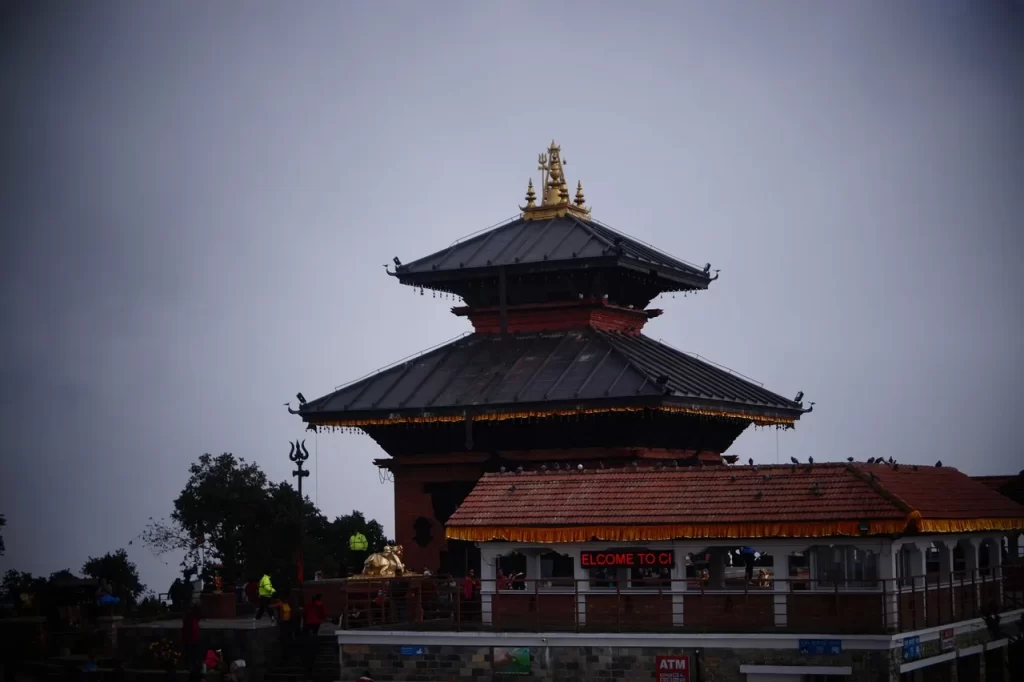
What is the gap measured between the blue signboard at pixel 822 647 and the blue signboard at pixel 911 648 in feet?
4.18

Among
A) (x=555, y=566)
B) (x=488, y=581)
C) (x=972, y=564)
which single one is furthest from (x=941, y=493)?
(x=488, y=581)

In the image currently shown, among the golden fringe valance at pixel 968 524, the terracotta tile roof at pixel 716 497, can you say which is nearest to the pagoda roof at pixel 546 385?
the terracotta tile roof at pixel 716 497

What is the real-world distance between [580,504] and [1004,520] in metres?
10.1

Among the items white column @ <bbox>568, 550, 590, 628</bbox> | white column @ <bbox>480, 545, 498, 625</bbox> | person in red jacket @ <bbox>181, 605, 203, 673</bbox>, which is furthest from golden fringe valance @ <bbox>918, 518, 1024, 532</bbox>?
person in red jacket @ <bbox>181, 605, 203, 673</bbox>

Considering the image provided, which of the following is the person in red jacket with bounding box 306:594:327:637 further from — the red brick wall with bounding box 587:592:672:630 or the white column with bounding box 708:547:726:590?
the white column with bounding box 708:547:726:590

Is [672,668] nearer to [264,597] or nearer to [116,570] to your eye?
[264,597]

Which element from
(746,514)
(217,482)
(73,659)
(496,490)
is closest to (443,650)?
(496,490)

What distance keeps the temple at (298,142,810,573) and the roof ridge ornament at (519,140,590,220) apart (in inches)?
7.1

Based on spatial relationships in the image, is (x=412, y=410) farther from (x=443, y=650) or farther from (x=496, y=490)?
(x=443, y=650)

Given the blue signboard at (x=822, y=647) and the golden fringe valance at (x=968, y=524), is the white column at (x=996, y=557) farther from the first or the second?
the blue signboard at (x=822, y=647)

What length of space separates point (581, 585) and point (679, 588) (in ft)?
7.06

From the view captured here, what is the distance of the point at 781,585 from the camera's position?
34.4 metres

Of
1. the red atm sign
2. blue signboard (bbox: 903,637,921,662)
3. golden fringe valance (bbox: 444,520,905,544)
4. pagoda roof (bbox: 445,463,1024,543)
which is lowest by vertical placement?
blue signboard (bbox: 903,637,921,662)

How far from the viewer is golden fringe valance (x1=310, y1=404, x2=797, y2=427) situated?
132 ft
